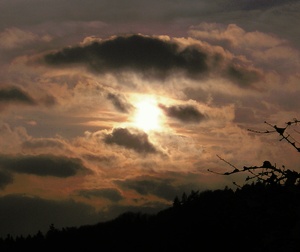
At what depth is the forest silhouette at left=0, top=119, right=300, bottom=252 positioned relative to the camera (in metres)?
9.73

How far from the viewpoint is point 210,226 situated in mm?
70875

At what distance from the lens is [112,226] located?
436 ft

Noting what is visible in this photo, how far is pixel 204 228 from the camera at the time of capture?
7262cm

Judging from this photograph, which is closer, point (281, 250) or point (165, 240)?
point (281, 250)

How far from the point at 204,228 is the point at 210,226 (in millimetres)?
1901

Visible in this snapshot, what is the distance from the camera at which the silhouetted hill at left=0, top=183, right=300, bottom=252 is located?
9719 millimetres

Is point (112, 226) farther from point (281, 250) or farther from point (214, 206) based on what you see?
point (281, 250)

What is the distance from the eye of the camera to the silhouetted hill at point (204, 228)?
9.72 metres

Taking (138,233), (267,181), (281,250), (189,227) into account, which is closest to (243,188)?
(267,181)

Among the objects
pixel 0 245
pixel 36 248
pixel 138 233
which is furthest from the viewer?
pixel 0 245

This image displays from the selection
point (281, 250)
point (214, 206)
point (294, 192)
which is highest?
point (214, 206)

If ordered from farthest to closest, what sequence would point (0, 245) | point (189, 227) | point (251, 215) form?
point (0, 245) → point (189, 227) → point (251, 215)

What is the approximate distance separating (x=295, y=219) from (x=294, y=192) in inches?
16.4

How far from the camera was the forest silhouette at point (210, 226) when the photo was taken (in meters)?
9.73
